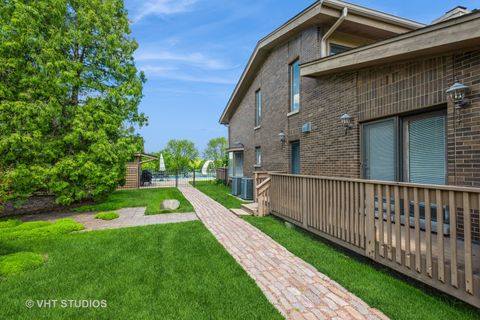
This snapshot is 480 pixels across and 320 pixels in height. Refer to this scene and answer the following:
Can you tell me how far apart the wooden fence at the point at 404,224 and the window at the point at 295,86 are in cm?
378

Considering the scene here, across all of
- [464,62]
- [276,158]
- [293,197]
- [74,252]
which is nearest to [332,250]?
[293,197]

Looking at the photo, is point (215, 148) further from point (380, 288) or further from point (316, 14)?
point (380, 288)

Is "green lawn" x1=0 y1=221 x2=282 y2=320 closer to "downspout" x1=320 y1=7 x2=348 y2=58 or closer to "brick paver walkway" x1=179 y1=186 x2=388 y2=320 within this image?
"brick paver walkway" x1=179 y1=186 x2=388 y2=320

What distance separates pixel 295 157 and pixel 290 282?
607 cm

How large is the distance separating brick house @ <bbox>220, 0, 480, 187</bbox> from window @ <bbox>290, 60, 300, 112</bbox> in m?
0.04

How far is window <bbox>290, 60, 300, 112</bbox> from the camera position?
8844 mm

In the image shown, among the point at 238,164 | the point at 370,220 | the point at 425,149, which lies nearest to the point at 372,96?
the point at 425,149

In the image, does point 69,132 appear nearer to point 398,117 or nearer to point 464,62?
point 398,117

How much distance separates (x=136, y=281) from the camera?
3.38 m

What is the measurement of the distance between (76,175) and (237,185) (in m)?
6.88

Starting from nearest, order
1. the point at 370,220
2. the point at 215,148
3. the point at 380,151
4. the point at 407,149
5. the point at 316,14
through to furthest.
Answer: the point at 370,220, the point at 407,149, the point at 380,151, the point at 316,14, the point at 215,148

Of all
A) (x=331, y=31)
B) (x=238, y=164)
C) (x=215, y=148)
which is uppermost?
(x=331, y=31)

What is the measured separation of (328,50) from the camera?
7.48 m

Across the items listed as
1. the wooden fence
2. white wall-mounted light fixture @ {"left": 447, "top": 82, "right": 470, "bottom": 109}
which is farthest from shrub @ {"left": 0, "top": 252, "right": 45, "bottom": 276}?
white wall-mounted light fixture @ {"left": 447, "top": 82, "right": 470, "bottom": 109}
